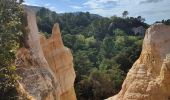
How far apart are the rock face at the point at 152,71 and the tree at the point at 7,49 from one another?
585 cm

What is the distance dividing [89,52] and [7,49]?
66.9 meters

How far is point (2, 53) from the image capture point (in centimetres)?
1388

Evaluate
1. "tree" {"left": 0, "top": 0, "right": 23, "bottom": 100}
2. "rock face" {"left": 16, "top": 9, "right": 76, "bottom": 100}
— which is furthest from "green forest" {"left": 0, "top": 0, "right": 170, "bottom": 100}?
"rock face" {"left": 16, "top": 9, "right": 76, "bottom": 100}

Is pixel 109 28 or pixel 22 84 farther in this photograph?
pixel 109 28

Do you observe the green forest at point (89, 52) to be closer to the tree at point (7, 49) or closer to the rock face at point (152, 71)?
the tree at point (7, 49)

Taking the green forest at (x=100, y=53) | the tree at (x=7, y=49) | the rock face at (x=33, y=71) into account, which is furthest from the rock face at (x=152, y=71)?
the green forest at (x=100, y=53)

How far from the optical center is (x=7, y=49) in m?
14.1

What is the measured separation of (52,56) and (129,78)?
8.49 m

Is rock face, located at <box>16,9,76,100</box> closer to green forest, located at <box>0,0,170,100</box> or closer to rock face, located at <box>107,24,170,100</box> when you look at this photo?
green forest, located at <box>0,0,170,100</box>

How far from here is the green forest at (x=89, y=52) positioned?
46.6ft

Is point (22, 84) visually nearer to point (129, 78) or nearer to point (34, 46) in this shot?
point (34, 46)

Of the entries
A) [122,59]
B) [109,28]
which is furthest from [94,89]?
[109,28]

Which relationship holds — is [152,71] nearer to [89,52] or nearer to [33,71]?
[33,71]

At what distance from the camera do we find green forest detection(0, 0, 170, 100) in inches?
559
